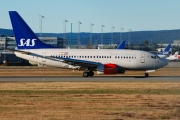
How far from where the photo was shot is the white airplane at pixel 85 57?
48.8 m

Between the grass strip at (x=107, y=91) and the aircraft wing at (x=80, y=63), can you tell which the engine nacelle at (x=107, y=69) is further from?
the grass strip at (x=107, y=91)

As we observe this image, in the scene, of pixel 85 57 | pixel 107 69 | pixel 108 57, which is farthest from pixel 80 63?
pixel 108 57

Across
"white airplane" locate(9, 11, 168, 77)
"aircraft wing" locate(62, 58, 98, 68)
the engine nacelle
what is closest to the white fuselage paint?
"white airplane" locate(9, 11, 168, 77)

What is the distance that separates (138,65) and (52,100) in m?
25.4

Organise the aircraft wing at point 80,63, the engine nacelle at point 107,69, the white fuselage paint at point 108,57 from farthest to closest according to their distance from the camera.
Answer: the white fuselage paint at point 108,57, the aircraft wing at point 80,63, the engine nacelle at point 107,69

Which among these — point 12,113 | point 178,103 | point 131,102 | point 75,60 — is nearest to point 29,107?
point 12,113

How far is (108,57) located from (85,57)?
2522 mm

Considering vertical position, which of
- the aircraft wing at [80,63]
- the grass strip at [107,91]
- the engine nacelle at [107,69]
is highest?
the aircraft wing at [80,63]

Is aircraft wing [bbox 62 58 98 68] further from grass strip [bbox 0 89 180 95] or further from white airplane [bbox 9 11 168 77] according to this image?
grass strip [bbox 0 89 180 95]

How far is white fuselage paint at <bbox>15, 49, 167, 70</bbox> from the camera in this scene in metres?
49.1

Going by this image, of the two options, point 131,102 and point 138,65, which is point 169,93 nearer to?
point 131,102

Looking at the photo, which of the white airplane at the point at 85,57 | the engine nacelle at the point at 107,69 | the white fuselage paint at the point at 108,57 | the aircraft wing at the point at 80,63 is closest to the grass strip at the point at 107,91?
the engine nacelle at the point at 107,69

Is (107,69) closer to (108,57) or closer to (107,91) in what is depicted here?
(108,57)

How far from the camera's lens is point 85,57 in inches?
1960
